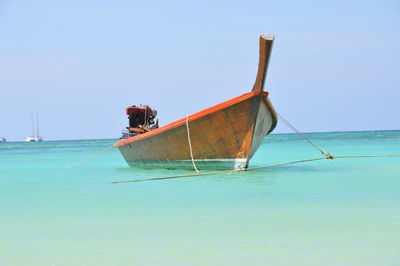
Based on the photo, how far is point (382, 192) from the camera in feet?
26.3

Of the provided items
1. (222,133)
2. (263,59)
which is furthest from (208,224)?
(222,133)

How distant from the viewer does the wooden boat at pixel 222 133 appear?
33.6 feet

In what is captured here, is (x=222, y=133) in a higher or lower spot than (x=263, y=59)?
lower

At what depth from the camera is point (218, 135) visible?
35.3ft

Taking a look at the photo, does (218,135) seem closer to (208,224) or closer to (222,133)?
(222,133)

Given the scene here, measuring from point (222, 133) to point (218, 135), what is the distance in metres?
0.10

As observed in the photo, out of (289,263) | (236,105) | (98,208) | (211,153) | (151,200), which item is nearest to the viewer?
(289,263)

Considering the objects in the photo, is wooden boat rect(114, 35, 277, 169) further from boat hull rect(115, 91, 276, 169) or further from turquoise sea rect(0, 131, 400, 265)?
turquoise sea rect(0, 131, 400, 265)

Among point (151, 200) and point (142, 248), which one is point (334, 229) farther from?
point (151, 200)

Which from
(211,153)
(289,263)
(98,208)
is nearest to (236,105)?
(211,153)

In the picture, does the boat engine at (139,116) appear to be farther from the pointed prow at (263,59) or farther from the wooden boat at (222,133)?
the pointed prow at (263,59)

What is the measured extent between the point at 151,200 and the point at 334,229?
3.26m

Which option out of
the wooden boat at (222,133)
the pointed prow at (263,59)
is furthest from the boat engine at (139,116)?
the pointed prow at (263,59)

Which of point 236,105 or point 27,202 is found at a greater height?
point 236,105
